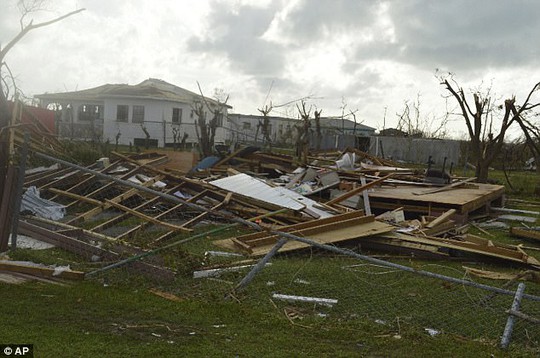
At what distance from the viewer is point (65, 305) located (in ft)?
16.9

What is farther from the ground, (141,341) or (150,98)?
(150,98)

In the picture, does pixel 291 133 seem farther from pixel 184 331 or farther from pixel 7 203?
pixel 184 331

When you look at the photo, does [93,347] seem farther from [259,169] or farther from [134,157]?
[259,169]

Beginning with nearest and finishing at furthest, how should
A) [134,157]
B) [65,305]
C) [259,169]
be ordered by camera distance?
[65,305] → [134,157] → [259,169]

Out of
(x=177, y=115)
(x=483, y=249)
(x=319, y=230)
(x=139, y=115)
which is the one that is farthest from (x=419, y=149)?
(x=319, y=230)

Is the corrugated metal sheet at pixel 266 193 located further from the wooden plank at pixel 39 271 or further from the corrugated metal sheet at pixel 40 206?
the wooden plank at pixel 39 271

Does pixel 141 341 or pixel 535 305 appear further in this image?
pixel 535 305

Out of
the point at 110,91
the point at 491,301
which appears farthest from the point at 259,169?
the point at 110,91

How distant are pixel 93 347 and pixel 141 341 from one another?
1.30 feet

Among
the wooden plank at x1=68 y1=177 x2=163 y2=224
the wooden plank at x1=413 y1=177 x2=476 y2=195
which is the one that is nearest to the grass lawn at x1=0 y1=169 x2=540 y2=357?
the wooden plank at x1=68 y1=177 x2=163 y2=224

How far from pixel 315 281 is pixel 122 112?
32.7 meters

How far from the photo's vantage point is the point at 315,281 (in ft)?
21.7

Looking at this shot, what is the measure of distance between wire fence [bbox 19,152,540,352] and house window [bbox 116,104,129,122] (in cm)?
2873

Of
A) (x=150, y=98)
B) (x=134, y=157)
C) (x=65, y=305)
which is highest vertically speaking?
(x=150, y=98)
